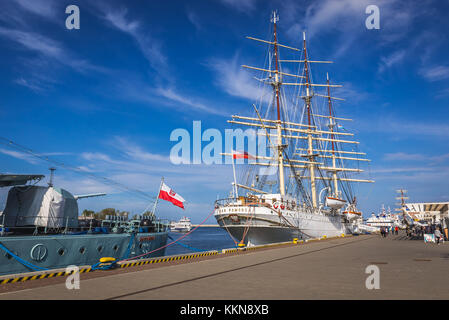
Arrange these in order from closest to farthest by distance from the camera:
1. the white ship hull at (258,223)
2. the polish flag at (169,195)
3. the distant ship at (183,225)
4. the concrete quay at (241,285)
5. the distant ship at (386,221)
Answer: the concrete quay at (241,285), the polish flag at (169,195), the white ship hull at (258,223), the distant ship at (386,221), the distant ship at (183,225)

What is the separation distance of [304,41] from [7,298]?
73026 millimetres

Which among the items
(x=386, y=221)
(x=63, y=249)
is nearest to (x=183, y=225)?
(x=386, y=221)

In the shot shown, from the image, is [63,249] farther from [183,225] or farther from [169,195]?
[183,225]

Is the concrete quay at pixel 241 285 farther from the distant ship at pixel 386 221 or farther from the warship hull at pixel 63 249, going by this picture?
the distant ship at pixel 386 221

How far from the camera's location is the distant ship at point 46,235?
46.5 feet

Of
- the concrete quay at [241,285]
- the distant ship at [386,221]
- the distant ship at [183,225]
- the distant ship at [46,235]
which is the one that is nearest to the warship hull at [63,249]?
the distant ship at [46,235]

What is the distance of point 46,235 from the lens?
16.1 meters

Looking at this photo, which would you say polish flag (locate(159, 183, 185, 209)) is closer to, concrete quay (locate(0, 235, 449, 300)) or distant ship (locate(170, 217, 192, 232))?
concrete quay (locate(0, 235, 449, 300))

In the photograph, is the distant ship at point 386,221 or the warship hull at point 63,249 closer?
the warship hull at point 63,249

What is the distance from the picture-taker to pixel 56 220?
1827 cm

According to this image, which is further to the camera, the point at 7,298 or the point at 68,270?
the point at 68,270

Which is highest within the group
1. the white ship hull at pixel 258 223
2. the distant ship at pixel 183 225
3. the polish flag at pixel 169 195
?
the polish flag at pixel 169 195
